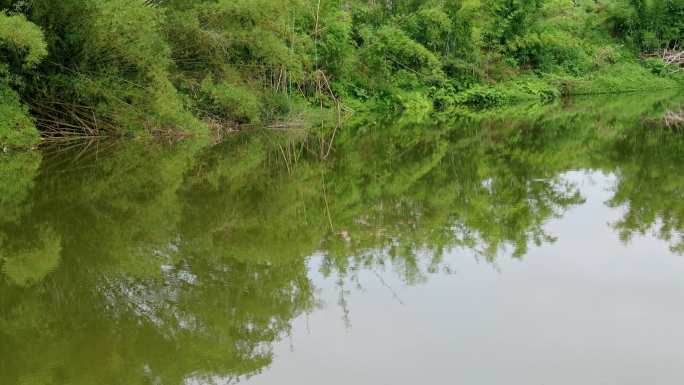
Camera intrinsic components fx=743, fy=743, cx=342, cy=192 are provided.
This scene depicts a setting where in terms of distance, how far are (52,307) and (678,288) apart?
4570 mm

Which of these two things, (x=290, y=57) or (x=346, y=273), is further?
(x=290, y=57)

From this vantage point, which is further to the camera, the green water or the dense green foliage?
the dense green foliage

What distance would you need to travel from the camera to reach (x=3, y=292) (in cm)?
575

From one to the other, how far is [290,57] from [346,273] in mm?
13588

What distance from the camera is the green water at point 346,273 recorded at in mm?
4355

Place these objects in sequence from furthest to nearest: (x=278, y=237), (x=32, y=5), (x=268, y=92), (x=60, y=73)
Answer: (x=268, y=92) < (x=60, y=73) < (x=32, y=5) < (x=278, y=237)

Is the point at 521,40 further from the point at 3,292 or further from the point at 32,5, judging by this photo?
the point at 3,292

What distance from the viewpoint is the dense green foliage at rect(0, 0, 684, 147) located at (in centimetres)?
1545

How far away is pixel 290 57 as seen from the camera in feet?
62.3

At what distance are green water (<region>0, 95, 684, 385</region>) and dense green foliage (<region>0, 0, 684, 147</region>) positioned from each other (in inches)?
178

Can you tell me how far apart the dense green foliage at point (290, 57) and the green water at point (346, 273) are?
4512mm

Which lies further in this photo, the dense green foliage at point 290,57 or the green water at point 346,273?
the dense green foliage at point 290,57

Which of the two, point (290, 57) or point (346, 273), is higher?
point (346, 273)

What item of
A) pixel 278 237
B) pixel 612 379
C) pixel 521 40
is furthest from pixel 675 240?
pixel 521 40
